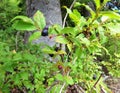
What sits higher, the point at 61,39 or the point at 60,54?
the point at 61,39

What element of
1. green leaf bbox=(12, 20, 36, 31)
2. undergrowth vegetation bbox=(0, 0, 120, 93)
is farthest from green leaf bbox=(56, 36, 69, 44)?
green leaf bbox=(12, 20, 36, 31)

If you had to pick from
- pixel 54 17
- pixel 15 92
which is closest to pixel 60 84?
pixel 15 92

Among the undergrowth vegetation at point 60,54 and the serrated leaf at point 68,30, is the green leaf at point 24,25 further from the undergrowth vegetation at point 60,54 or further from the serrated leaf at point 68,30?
the serrated leaf at point 68,30

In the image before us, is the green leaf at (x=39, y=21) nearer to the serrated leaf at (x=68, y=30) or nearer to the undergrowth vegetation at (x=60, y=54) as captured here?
the undergrowth vegetation at (x=60, y=54)

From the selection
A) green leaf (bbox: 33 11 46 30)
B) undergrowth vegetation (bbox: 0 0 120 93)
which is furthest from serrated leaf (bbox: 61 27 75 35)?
green leaf (bbox: 33 11 46 30)

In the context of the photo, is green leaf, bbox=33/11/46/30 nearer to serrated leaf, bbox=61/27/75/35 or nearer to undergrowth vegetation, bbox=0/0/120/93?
undergrowth vegetation, bbox=0/0/120/93

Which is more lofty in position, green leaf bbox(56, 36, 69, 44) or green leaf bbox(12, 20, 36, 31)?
green leaf bbox(12, 20, 36, 31)

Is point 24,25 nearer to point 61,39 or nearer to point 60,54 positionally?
point 61,39

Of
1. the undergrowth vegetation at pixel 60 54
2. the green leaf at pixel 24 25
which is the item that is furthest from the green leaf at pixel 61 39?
the green leaf at pixel 24 25

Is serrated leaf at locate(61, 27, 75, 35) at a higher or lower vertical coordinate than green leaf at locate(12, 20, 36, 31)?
lower

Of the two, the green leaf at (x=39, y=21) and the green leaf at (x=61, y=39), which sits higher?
the green leaf at (x=39, y=21)

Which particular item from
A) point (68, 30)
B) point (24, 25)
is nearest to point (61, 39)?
point (68, 30)

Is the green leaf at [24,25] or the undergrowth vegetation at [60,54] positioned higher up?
the green leaf at [24,25]
